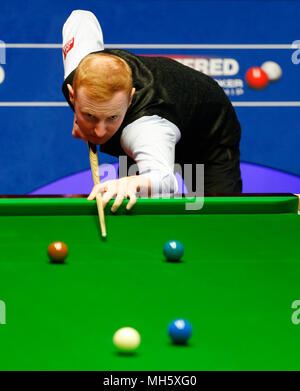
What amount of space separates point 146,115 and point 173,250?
874 mm

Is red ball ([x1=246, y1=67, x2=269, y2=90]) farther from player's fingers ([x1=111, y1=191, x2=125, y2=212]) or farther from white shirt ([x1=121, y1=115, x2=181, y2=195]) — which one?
player's fingers ([x1=111, y1=191, x2=125, y2=212])

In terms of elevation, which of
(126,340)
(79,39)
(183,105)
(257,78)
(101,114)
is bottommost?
(126,340)

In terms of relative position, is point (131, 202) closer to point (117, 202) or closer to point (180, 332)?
point (117, 202)

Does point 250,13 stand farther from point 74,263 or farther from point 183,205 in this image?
point 74,263

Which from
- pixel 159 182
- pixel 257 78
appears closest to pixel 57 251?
pixel 159 182

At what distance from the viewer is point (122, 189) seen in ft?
7.14

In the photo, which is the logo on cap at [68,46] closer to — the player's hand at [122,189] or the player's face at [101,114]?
the player's face at [101,114]

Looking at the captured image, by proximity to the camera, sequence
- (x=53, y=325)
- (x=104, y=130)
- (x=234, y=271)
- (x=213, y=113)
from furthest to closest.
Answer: (x=213, y=113) → (x=104, y=130) → (x=234, y=271) → (x=53, y=325)

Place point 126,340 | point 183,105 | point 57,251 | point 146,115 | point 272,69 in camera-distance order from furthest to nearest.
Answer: point 272,69
point 183,105
point 146,115
point 57,251
point 126,340

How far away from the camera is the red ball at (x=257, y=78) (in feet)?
16.4

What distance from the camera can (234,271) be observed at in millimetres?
1804

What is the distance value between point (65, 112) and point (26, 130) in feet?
1.08

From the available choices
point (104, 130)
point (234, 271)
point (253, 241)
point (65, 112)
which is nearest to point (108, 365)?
point (234, 271)

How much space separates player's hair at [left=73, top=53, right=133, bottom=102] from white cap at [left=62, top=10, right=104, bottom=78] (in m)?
0.58
